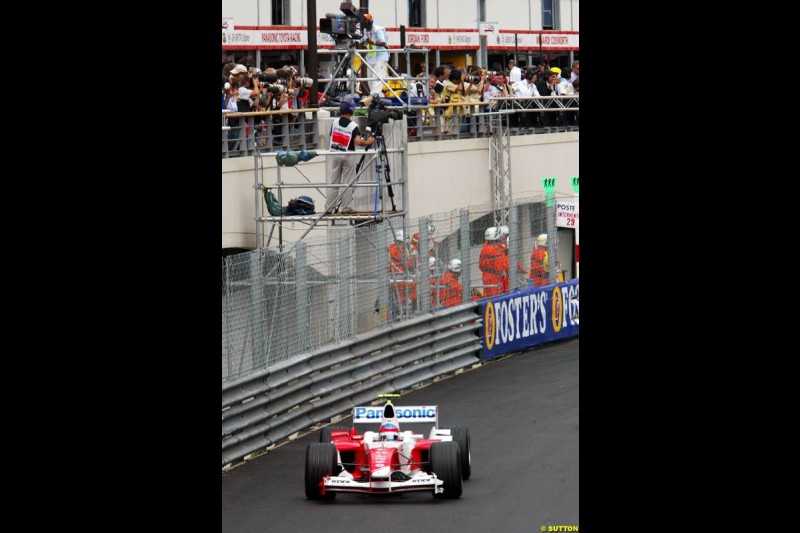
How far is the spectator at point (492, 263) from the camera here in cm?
1948

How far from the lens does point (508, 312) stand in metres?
19.7

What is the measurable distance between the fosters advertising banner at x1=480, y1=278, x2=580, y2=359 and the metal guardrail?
47 centimetres

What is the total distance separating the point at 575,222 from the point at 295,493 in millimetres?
11732

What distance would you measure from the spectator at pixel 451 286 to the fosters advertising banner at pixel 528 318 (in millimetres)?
522

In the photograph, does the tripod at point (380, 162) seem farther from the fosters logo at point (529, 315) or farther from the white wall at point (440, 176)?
the fosters logo at point (529, 315)

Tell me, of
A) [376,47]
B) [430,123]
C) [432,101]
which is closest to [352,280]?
[376,47]

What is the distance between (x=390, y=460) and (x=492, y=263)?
886 centimetres

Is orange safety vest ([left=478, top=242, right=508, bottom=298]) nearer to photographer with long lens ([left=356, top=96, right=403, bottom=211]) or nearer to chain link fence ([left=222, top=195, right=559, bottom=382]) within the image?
chain link fence ([left=222, top=195, right=559, bottom=382])

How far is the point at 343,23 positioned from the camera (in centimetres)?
1803

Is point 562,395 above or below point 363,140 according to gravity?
below
